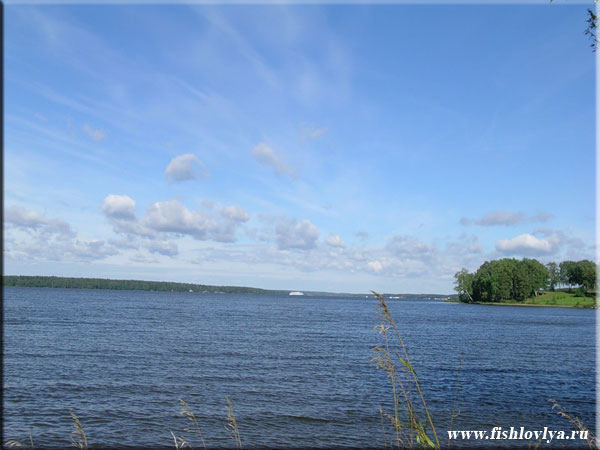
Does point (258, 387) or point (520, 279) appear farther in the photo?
point (520, 279)

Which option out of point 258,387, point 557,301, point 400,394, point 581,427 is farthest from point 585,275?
point 581,427

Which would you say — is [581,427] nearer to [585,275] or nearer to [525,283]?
[525,283]

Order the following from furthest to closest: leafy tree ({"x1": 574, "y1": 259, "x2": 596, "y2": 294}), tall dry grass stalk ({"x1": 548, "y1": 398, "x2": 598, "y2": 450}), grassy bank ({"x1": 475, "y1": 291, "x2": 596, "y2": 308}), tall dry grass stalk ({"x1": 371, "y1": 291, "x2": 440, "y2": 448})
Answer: leafy tree ({"x1": 574, "y1": 259, "x2": 596, "y2": 294}) → grassy bank ({"x1": 475, "y1": 291, "x2": 596, "y2": 308}) → tall dry grass stalk ({"x1": 548, "y1": 398, "x2": 598, "y2": 450}) → tall dry grass stalk ({"x1": 371, "y1": 291, "x2": 440, "y2": 448})

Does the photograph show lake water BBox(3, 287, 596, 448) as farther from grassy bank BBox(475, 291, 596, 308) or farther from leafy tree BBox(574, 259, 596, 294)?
leafy tree BBox(574, 259, 596, 294)

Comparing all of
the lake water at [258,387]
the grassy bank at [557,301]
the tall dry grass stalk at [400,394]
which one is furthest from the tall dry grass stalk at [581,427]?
the grassy bank at [557,301]

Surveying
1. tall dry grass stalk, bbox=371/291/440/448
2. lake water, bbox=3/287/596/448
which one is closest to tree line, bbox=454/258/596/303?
lake water, bbox=3/287/596/448

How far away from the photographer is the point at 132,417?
1945 cm

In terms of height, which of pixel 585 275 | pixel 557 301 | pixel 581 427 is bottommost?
pixel 557 301

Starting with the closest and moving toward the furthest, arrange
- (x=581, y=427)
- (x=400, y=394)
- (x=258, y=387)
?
(x=581, y=427) → (x=258, y=387) → (x=400, y=394)

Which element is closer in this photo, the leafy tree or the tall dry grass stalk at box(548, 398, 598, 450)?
the tall dry grass stalk at box(548, 398, 598, 450)

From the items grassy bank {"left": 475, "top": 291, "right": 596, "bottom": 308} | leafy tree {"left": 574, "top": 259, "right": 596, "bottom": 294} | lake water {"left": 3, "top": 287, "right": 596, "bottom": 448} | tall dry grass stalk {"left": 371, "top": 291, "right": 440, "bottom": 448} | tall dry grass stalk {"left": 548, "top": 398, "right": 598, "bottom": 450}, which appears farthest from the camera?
leafy tree {"left": 574, "top": 259, "right": 596, "bottom": 294}

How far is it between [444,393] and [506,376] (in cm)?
867

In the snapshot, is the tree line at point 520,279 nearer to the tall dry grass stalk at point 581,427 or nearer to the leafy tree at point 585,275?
the leafy tree at point 585,275

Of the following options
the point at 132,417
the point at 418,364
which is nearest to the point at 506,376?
the point at 418,364
